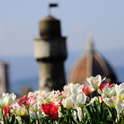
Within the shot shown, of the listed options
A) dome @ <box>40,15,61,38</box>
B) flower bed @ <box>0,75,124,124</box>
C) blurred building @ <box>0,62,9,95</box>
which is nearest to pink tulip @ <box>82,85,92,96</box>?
flower bed @ <box>0,75,124,124</box>

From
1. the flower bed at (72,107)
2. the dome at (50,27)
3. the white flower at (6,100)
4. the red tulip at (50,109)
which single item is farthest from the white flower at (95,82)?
the dome at (50,27)

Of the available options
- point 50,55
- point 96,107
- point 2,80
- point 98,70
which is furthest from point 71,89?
point 2,80

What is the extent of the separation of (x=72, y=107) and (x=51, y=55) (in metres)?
6.89

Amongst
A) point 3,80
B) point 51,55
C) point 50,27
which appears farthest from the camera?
point 3,80

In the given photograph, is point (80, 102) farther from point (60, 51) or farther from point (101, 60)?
point (101, 60)

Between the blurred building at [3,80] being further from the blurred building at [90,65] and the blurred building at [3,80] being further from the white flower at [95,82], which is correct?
the white flower at [95,82]

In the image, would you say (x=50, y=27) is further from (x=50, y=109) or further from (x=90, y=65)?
(x=90, y=65)

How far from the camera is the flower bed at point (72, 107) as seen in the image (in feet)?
10.5

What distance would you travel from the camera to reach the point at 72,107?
3414 millimetres

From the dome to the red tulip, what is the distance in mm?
7462

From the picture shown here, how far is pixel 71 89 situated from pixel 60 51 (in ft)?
22.9

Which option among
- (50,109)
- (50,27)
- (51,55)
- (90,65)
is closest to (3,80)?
(90,65)

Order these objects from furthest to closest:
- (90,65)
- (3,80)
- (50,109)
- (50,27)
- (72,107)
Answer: (3,80) → (90,65) → (50,27) → (72,107) → (50,109)

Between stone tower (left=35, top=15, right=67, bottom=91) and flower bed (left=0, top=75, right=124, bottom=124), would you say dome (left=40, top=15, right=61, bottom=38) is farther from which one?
flower bed (left=0, top=75, right=124, bottom=124)
